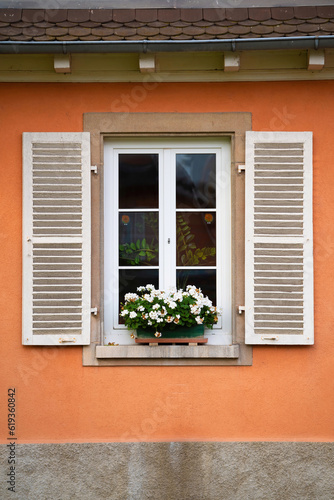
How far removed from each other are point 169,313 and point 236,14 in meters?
2.49

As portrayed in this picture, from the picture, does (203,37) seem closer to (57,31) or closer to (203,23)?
(203,23)

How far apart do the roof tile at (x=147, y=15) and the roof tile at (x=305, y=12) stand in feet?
3.77

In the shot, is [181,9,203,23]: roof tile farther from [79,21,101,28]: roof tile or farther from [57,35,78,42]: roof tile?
[57,35,78,42]: roof tile

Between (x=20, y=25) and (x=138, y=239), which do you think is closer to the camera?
(x=20, y=25)

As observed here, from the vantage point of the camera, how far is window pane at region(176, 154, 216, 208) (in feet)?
17.7

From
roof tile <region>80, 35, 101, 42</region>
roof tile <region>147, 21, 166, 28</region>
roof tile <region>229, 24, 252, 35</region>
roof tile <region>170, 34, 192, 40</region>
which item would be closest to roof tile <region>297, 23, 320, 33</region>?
roof tile <region>229, 24, 252, 35</region>

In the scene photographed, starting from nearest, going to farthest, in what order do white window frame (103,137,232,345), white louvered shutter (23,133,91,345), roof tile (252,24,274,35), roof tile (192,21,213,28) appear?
roof tile (252,24,274,35) → roof tile (192,21,213,28) → white louvered shutter (23,133,91,345) → white window frame (103,137,232,345)

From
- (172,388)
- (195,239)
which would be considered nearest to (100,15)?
(195,239)

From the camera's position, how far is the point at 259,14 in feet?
16.8

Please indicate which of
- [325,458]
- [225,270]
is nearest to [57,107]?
[225,270]

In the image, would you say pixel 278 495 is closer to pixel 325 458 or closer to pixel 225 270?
pixel 325 458

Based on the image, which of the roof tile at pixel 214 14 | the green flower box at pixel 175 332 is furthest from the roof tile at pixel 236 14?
the green flower box at pixel 175 332

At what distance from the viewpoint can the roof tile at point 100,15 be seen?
5098 mm

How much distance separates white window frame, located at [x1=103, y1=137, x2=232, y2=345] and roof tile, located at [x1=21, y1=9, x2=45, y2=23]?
113 centimetres
